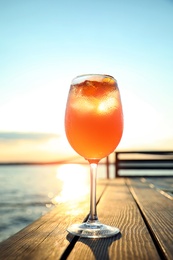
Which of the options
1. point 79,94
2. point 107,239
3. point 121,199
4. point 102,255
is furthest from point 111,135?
point 121,199

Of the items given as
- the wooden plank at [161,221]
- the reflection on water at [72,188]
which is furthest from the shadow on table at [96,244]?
the reflection on water at [72,188]

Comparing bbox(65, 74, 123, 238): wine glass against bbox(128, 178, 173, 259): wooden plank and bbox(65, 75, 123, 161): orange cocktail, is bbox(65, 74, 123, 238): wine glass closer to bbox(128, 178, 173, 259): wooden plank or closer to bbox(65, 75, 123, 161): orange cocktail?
bbox(65, 75, 123, 161): orange cocktail

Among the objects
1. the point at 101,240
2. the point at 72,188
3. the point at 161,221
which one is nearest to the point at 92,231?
the point at 101,240

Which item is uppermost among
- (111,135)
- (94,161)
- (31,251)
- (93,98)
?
(93,98)

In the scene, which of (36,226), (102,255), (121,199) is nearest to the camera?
(102,255)

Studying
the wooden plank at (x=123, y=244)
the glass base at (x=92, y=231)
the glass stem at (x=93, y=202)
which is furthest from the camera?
the glass stem at (x=93, y=202)

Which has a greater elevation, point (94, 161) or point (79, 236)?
point (94, 161)

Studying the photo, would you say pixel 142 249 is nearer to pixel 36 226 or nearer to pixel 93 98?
pixel 36 226

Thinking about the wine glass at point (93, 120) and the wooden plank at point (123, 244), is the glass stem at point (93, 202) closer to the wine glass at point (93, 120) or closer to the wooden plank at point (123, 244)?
the wine glass at point (93, 120)
